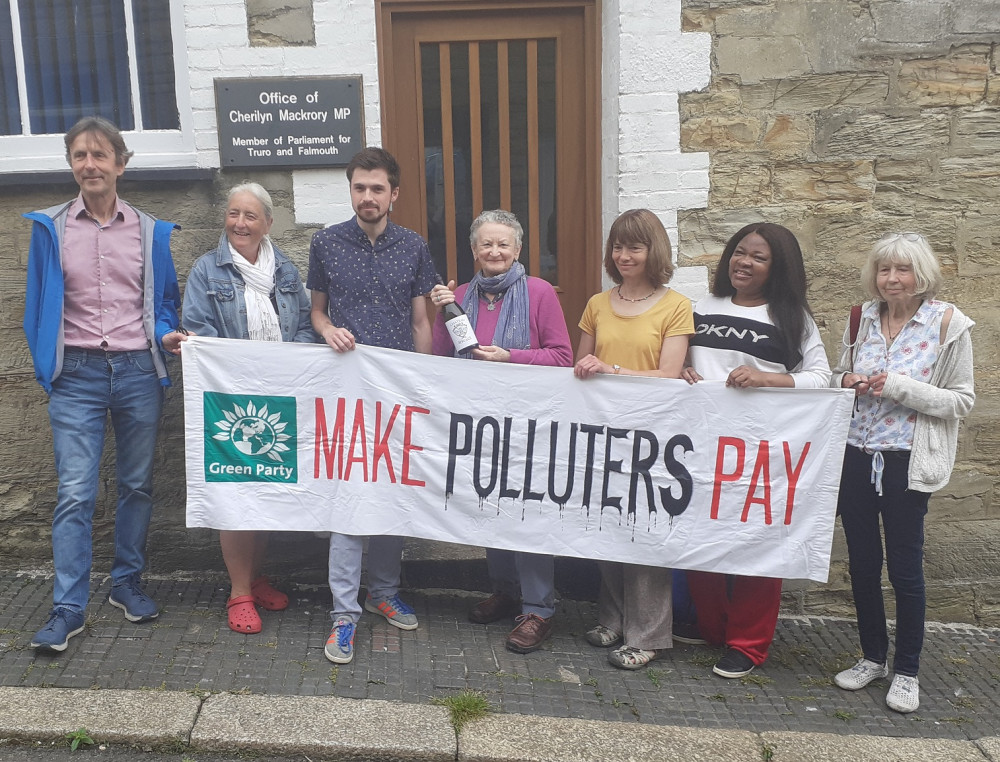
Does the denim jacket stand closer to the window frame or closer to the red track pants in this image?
the window frame

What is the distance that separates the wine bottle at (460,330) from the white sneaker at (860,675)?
2.03 meters

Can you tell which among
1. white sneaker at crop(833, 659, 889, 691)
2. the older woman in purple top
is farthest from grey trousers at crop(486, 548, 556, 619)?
white sneaker at crop(833, 659, 889, 691)

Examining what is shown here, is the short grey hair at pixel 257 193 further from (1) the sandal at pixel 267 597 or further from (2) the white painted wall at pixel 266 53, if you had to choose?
(1) the sandal at pixel 267 597

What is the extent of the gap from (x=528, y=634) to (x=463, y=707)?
606 millimetres

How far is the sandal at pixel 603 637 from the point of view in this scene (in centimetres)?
409

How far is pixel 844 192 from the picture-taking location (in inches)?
179

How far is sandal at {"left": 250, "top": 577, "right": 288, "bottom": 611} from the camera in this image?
170 inches

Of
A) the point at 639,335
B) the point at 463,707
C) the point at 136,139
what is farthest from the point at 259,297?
the point at 463,707

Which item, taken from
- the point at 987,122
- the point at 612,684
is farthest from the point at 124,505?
the point at 987,122

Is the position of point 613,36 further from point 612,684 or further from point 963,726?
point 963,726

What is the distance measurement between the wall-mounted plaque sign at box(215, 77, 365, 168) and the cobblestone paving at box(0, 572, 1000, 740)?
2.12 meters

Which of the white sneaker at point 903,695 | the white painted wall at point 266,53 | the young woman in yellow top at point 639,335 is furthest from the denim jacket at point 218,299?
the white sneaker at point 903,695

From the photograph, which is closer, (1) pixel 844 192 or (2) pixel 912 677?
(2) pixel 912 677

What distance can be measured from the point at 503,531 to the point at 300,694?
1.03m
